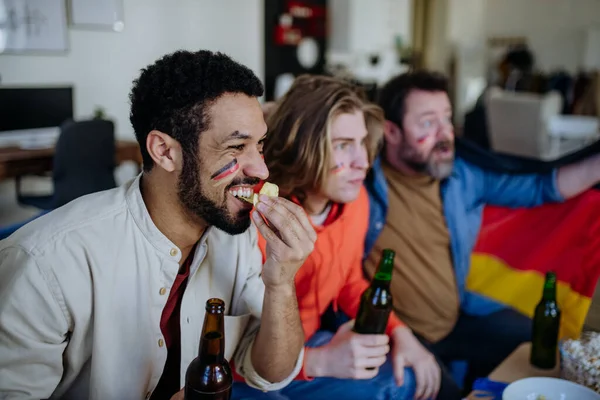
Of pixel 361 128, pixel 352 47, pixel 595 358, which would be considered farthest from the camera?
pixel 352 47

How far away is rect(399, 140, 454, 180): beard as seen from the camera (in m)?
1.75

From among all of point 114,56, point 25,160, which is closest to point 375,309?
point 114,56

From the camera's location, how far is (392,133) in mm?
1786

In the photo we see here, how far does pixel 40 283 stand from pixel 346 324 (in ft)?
2.60

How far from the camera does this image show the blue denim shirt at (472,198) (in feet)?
5.93

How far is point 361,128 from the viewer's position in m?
1.45

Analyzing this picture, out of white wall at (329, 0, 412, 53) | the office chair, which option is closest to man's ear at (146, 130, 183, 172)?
the office chair

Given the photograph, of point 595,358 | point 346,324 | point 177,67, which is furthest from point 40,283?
point 595,358

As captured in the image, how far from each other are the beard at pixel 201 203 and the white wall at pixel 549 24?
7674 mm

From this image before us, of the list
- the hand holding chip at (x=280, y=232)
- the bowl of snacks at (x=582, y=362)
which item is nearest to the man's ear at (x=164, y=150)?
the hand holding chip at (x=280, y=232)

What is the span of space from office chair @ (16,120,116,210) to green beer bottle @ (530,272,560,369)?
7.10 ft

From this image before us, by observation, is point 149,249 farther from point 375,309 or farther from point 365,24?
point 365,24

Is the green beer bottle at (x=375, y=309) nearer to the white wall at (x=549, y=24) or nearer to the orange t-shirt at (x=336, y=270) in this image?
the orange t-shirt at (x=336, y=270)

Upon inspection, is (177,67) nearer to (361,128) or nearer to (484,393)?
(361,128)
